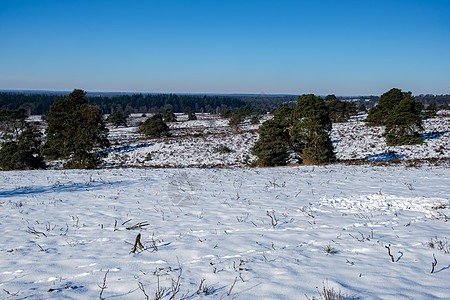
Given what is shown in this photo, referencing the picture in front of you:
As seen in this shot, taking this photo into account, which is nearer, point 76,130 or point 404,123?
point 76,130

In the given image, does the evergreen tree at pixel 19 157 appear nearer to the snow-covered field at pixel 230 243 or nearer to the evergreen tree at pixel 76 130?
the evergreen tree at pixel 76 130

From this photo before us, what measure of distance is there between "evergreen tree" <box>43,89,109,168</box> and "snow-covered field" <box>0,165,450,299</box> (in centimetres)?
1335

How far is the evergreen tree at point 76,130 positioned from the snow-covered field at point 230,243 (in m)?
13.4

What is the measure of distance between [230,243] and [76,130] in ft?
70.2

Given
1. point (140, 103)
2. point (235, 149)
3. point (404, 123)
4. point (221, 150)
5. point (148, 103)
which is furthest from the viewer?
point (148, 103)

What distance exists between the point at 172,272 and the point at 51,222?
422cm

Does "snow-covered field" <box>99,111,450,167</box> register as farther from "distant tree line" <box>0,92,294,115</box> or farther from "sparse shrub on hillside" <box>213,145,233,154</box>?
"distant tree line" <box>0,92,294,115</box>

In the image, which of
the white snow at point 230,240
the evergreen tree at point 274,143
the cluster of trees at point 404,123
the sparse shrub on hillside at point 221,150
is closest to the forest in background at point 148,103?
the sparse shrub on hillside at point 221,150

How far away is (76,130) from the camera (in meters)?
22.0

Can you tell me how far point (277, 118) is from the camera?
73.9 feet

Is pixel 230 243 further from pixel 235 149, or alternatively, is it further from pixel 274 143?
pixel 235 149

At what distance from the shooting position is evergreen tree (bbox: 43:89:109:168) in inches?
848

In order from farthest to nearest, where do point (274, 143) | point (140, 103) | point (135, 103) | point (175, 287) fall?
1. point (140, 103)
2. point (135, 103)
3. point (274, 143)
4. point (175, 287)

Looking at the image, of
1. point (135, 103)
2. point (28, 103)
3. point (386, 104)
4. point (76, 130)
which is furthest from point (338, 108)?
point (28, 103)
